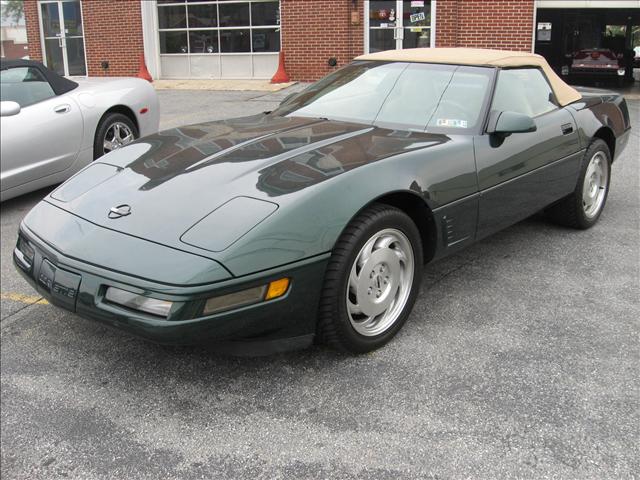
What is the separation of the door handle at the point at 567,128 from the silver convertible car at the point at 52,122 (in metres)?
4.10

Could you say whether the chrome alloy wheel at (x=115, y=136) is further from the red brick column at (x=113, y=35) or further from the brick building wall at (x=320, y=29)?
the red brick column at (x=113, y=35)

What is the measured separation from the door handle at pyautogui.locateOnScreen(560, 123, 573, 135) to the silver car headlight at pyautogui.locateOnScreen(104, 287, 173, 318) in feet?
10.1

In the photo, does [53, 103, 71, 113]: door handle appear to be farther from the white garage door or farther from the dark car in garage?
the dark car in garage

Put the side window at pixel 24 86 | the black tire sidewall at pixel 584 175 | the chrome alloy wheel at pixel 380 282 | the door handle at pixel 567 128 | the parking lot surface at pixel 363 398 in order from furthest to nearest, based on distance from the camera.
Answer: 1. the side window at pixel 24 86
2. the black tire sidewall at pixel 584 175
3. the door handle at pixel 567 128
4. the chrome alloy wheel at pixel 380 282
5. the parking lot surface at pixel 363 398

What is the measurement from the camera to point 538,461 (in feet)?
7.83

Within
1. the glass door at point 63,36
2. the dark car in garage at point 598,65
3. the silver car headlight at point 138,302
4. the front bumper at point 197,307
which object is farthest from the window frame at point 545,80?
the glass door at point 63,36

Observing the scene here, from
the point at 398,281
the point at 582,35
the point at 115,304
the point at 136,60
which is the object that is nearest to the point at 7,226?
the point at 115,304

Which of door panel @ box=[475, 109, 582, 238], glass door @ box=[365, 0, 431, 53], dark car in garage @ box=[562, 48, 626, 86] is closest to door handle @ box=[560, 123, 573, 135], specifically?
door panel @ box=[475, 109, 582, 238]

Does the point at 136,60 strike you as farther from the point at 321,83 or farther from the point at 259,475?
the point at 259,475

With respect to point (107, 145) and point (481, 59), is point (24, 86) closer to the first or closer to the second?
A: point (107, 145)

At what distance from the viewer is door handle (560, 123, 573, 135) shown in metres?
4.41

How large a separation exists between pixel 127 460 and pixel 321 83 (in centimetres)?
291

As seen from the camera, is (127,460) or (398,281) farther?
(398,281)

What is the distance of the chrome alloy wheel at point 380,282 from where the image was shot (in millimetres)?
2984
